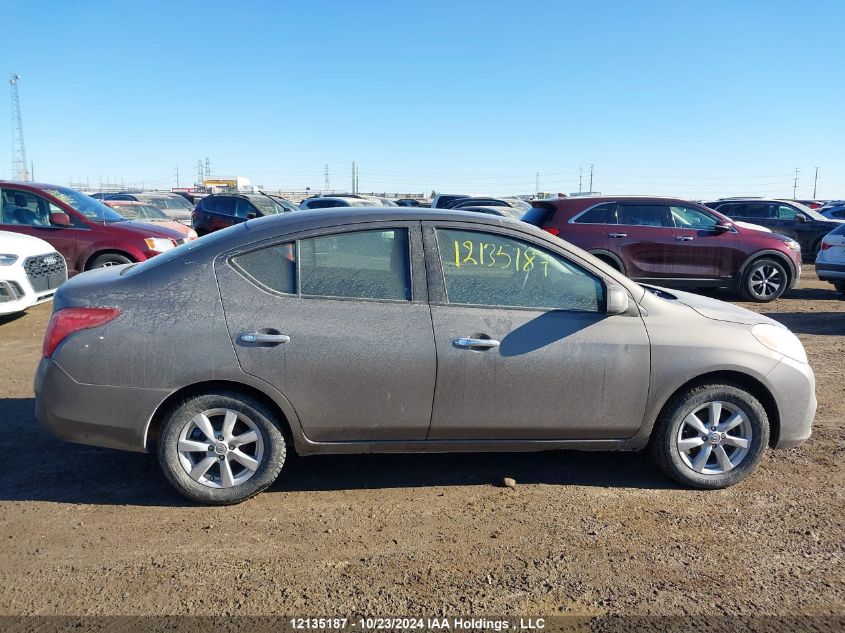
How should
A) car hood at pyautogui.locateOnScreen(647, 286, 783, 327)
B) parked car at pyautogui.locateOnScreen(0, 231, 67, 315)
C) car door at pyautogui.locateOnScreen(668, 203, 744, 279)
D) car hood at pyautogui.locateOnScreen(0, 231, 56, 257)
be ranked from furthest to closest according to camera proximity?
car door at pyautogui.locateOnScreen(668, 203, 744, 279)
car hood at pyautogui.locateOnScreen(0, 231, 56, 257)
parked car at pyautogui.locateOnScreen(0, 231, 67, 315)
car hood at pyautogui.locateOnScreen(647, 286, 783, 327)

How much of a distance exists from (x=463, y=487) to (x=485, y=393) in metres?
0.70

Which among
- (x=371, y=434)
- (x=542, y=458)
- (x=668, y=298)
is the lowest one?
(x=542, y=458)

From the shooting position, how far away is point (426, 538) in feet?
12.2

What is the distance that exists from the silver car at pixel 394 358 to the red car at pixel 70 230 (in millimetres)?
6529

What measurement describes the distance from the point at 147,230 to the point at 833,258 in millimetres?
11196

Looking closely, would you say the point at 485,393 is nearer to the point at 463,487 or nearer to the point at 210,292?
the point at 463,487

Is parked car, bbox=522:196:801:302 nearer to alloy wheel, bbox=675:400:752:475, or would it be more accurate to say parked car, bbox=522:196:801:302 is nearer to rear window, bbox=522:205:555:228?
rear window, bbox=522:205:555:228

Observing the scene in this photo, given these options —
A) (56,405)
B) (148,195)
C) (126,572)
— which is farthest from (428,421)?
(148,195)

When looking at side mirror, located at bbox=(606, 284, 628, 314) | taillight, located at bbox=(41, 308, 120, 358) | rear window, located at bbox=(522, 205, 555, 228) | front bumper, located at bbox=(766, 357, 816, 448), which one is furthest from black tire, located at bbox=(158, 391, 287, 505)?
rear window, located at bbox=(522, 205, 555, 228)

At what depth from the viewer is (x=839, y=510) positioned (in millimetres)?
4070

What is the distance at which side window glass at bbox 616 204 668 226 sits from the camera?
11594 millimetres

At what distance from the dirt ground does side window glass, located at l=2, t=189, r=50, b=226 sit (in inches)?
253

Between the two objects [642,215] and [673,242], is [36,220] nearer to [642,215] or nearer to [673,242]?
[642,215]

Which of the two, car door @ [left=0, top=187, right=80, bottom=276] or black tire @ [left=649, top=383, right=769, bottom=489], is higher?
car door @ [left=0, top=187, right=80, bottom=276]
